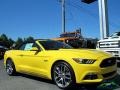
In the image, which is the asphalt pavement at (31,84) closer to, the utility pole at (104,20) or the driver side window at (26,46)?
the driver side window at (26,46)

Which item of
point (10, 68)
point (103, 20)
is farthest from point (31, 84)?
point (103, 20)

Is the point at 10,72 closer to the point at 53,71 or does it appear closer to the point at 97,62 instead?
the point at 53,71

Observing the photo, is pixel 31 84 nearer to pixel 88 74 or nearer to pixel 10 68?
pixel 88 74


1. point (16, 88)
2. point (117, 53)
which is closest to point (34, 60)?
point (16, 88)

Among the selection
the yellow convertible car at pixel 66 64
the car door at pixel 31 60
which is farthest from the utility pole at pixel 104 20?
the yellow convertible car at pixel 66 64

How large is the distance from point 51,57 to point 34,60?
35.4 inches

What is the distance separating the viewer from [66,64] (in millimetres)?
7934

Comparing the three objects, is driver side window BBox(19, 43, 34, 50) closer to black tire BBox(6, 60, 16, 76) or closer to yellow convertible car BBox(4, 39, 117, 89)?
yellow convertible car BBox(4, 39, 117, 89)

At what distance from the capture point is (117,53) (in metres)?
12.9

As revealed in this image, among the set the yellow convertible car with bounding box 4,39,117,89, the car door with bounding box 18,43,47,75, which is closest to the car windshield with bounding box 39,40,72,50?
the yellow convertible car with bounding box 4,39,117,89

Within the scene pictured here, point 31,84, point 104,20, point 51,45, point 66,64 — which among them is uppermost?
point 104,20

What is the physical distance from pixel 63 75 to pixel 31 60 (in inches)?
64.4

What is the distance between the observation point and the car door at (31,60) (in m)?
8.87

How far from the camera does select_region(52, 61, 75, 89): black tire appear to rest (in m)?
7.77
